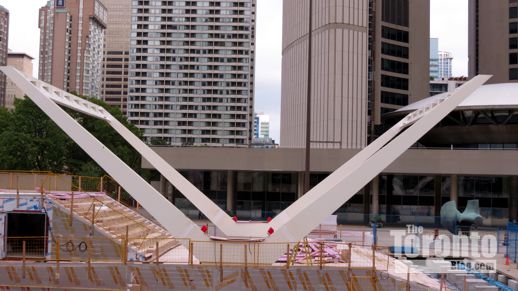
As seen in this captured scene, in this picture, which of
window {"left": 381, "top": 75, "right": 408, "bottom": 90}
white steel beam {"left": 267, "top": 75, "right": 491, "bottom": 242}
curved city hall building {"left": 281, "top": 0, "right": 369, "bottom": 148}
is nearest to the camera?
white steel beam {"left": 267, "top": 75, "right": 491, "bottom": 242}

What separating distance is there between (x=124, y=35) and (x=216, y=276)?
19305 cm

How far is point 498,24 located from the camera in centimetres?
9419

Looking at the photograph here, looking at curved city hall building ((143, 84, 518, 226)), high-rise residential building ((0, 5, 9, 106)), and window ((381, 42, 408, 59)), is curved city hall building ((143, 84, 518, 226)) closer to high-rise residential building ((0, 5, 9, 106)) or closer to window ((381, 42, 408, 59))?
window ((381, 42, 408, 59))

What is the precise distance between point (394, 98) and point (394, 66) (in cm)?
450

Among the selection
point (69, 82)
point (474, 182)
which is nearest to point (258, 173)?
point (474, 182)

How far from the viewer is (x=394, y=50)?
82.7m

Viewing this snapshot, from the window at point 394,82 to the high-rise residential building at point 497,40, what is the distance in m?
18.9

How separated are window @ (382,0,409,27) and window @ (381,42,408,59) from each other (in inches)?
133

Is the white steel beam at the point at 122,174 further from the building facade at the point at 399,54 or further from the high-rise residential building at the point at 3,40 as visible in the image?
the high-rise residential building at the point at 3,40

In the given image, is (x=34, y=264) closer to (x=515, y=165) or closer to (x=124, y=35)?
(x=515, y=165)

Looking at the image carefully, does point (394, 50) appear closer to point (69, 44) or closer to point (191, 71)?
point (191, 71)

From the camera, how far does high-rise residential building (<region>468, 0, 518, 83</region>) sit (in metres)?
90.9

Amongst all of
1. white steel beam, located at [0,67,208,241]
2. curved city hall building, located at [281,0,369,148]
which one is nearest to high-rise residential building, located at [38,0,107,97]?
curved city hall building, located at [281,0,369,148]

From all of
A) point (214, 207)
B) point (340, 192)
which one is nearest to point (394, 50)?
point (214, 207)
